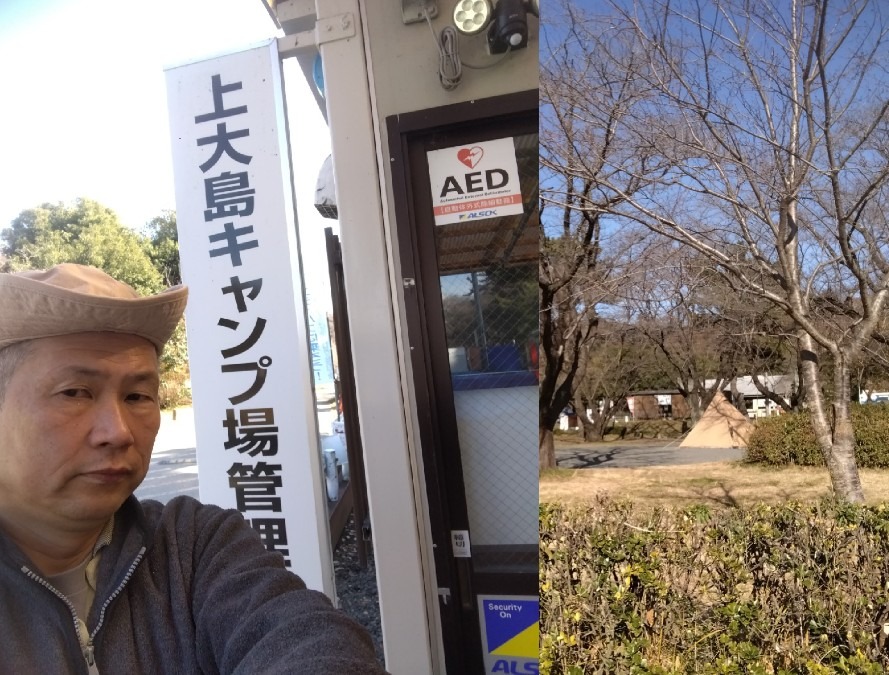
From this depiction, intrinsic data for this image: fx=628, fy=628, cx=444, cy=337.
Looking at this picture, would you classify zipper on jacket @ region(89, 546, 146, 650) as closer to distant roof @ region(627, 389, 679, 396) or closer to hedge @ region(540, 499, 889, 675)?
hedge @ region(540, 499, 889, 675)

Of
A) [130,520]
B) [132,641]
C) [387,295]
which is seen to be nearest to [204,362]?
[387,295]

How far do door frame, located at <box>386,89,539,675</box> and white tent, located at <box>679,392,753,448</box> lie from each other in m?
1.06

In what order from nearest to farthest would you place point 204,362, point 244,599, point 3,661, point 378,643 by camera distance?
point 3,661, point 244,599, point 204,362, point 378,643

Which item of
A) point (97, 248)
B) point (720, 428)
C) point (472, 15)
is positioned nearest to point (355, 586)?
point (97, 248)

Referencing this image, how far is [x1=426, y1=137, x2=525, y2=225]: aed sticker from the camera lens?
172cm

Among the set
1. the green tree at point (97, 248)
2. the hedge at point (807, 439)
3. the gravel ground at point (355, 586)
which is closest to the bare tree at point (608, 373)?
the hedge at point (807, 439)

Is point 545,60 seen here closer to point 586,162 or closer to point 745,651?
point 586,162

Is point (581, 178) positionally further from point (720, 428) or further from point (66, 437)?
point (66, 437)

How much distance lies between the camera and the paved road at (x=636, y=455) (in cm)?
70

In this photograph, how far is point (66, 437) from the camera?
0.91m

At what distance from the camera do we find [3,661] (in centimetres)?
85

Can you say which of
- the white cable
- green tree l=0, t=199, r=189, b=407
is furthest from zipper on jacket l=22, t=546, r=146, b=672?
the white cable

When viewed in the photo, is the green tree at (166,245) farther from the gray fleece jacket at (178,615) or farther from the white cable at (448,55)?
the white cable at (448,55)

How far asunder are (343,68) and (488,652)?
1.64 m
